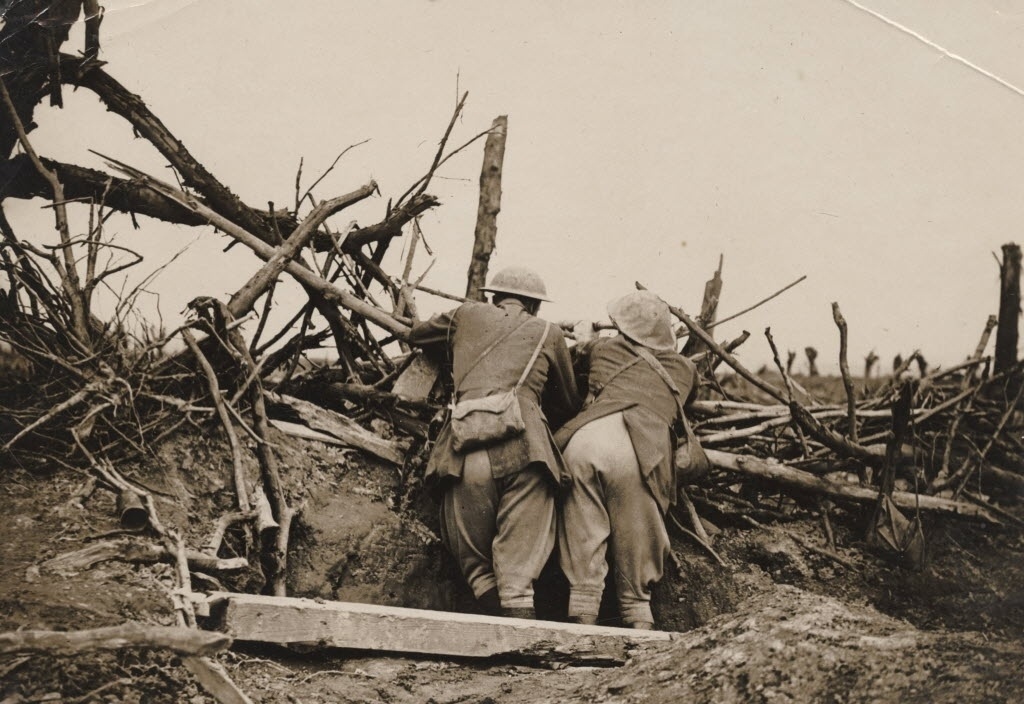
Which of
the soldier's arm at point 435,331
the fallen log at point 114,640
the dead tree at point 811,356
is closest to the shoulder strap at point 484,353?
the soldier's arm at point 435,331

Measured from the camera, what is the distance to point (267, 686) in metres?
4.16

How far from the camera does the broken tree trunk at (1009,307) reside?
6.60 m

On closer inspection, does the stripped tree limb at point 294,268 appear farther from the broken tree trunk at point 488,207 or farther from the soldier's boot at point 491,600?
the soldier's boot at point 491,600

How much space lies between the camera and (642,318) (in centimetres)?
586

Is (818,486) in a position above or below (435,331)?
below

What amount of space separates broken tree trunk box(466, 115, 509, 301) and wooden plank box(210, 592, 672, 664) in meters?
3.03

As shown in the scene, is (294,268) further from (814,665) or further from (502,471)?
(814,665)

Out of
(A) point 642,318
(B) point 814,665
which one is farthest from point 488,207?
(B) point 814,665

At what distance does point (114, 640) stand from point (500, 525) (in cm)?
256

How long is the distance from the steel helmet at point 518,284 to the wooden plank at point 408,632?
194cm

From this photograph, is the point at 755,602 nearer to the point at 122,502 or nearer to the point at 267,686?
the point at 267,686

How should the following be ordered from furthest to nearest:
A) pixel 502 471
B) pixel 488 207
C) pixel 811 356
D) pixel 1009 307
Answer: pixel 811 356 → pixel 488 207 → pixel 1009 307 → pixel 502 471

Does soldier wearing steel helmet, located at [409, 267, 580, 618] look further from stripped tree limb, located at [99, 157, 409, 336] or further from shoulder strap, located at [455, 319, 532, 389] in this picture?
stripped tree limb, located at [99, 157, 409, 336]

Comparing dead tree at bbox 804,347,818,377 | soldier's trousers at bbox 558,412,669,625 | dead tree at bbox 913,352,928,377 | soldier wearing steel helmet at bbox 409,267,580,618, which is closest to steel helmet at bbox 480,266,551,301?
soldier wearing steel helmet at bbox 409,267,580,618
